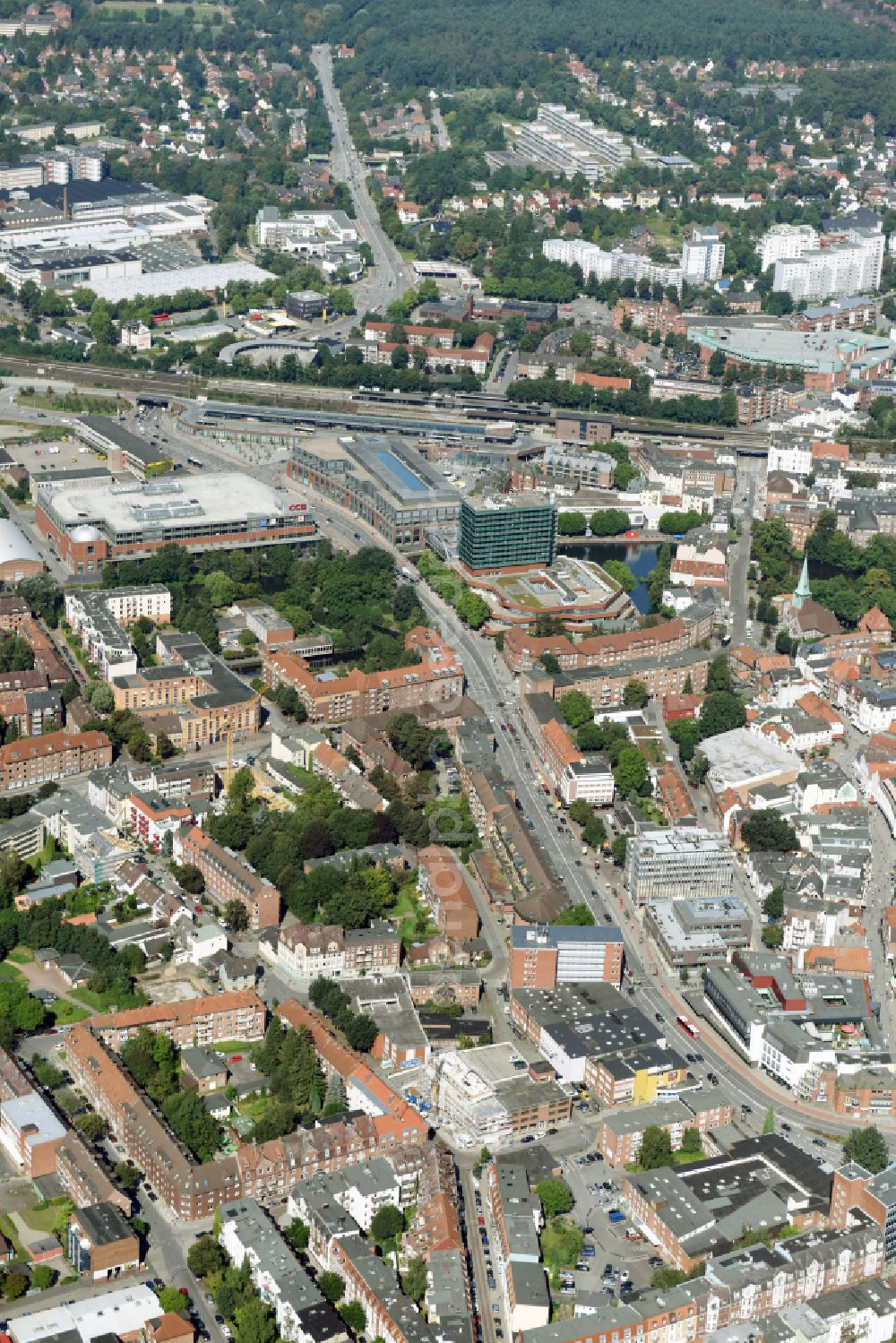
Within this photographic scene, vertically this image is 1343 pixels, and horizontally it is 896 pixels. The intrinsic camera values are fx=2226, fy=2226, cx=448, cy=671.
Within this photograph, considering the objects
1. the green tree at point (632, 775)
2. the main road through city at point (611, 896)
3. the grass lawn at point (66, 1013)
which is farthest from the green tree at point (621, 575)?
the grass lawn at point (66, 1013)

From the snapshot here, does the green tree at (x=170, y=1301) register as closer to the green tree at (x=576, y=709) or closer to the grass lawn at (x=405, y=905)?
the grass lawn at (x=405, y=905)

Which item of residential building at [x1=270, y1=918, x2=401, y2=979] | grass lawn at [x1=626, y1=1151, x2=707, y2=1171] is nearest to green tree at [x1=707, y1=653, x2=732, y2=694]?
residential building at [x1=270, y1=918, x2=401, y2=979]

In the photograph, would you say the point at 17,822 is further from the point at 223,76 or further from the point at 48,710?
the point at 223,76

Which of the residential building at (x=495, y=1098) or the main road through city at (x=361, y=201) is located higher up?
the main road through city at (x=361, y=201)

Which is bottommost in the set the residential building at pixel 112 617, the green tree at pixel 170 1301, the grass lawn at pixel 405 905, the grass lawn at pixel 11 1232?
the grass lawn at pixel 405 905

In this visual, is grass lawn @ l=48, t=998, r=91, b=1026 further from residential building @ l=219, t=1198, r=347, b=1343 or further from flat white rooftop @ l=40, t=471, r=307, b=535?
flat white rooftop @ l=40, t=471, r=307, b=535


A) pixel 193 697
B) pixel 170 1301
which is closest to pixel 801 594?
pixel 193 697

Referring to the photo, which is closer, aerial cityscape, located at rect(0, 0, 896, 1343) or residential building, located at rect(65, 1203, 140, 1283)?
residential building, located at rect(65, 1203, 140, 1283)
